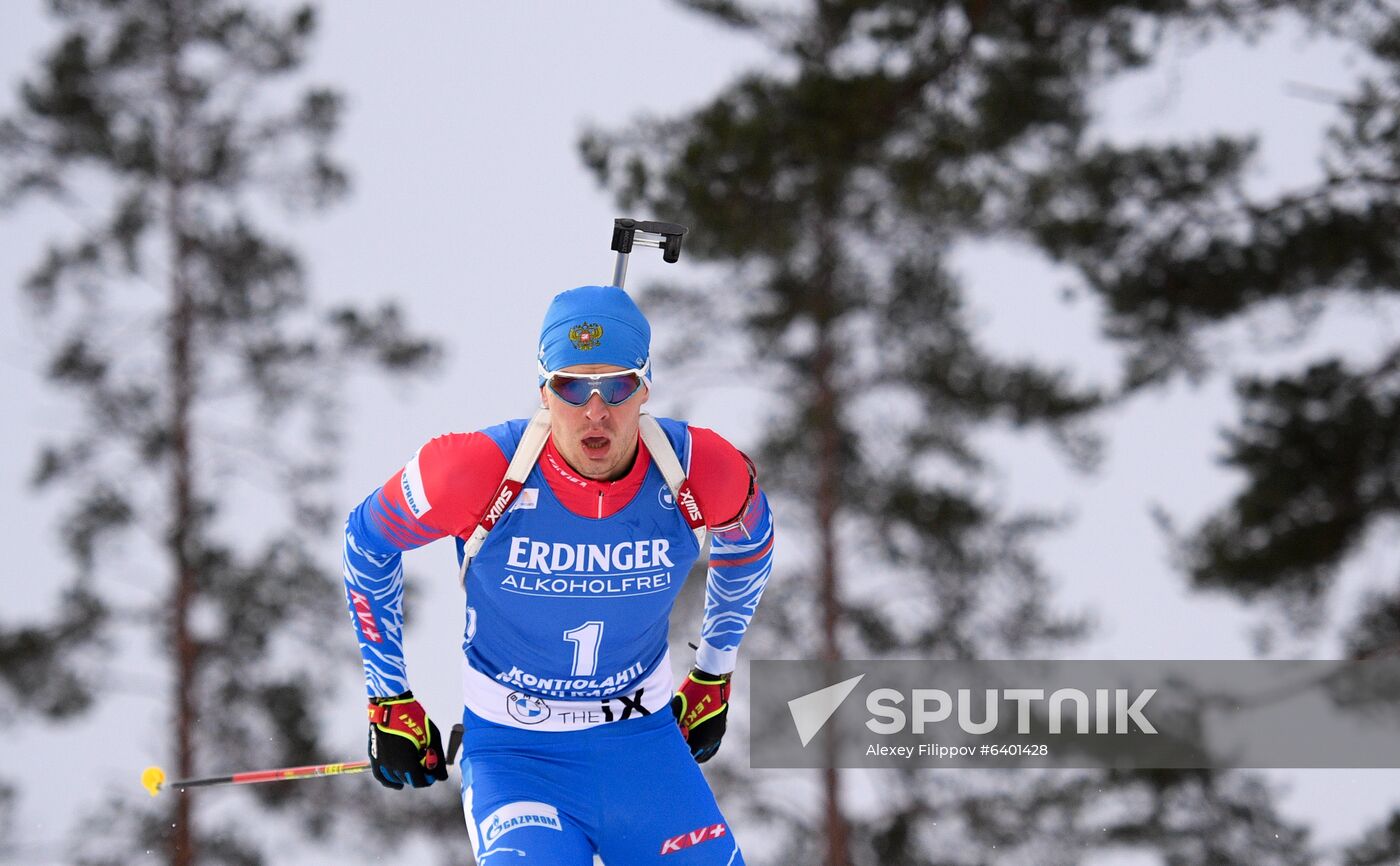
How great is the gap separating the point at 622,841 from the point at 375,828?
1182 centimetres

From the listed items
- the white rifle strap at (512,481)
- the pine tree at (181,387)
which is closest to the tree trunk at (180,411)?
the pine tree at (181,387)

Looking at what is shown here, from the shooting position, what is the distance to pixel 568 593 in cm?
458

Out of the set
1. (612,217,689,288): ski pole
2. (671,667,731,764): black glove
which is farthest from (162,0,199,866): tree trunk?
(612,217,689,288): ski pole

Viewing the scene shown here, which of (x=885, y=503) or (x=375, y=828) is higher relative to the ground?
(x=885, y=503)

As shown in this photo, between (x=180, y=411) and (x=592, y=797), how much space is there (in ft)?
37.2

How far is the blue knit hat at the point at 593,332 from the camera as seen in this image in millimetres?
4473

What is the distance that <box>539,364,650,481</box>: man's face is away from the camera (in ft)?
14.6

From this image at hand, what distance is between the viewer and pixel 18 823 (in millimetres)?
15391

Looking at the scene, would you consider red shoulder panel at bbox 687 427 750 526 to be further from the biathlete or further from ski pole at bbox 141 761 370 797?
ski pole at bbox 141 761 370 797

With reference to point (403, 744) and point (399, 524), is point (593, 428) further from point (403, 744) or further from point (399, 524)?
point (403, 744)

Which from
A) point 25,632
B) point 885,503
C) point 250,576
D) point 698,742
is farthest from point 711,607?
point 25,632

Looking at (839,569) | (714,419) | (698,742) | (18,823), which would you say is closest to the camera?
(698,742)

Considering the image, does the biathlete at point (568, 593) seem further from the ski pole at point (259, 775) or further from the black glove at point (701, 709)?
the ski pole at point (259, 775)

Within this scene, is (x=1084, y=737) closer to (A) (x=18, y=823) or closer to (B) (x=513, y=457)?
(B) (x=513, y=457)
